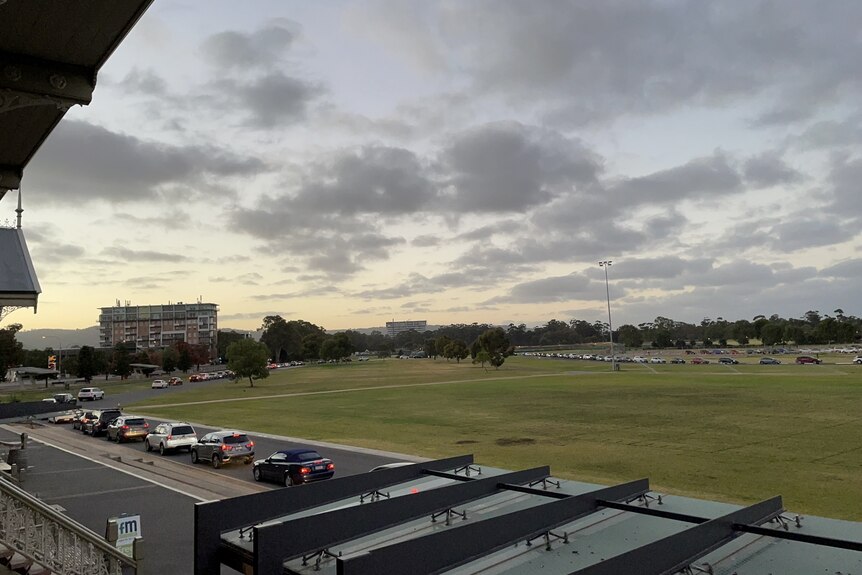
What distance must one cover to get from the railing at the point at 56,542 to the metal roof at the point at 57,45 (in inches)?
273

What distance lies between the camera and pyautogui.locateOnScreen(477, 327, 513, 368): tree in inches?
4026

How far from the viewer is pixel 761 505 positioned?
18.6ft

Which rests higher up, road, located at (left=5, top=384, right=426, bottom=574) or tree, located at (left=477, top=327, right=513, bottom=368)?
tree, located at (left=477, top=327, right=513, bottom=368)

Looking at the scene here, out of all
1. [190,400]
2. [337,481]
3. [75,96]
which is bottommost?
[190,400]

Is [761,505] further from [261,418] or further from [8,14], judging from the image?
[261,418]

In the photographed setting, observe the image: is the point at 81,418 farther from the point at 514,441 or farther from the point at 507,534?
the point at 507,534

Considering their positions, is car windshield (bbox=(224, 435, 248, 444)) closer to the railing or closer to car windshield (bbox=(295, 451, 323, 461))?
car windshield (bbox=(295, 451, 323, 461))

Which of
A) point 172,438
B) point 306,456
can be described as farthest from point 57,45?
point 172,438

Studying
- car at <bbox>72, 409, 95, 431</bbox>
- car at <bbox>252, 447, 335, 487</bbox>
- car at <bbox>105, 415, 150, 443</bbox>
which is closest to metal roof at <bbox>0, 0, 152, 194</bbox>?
car at <bbox>252, 447, 335, 487</bbox>

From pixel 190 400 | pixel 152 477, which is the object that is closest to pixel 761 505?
pixel 152 477

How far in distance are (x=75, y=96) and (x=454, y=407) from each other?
122 ft

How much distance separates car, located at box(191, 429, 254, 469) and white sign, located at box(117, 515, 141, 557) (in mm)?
13587

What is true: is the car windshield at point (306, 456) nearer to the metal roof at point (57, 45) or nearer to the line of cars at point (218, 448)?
the line of cars at point (218, 448)

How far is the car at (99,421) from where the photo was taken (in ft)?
121
